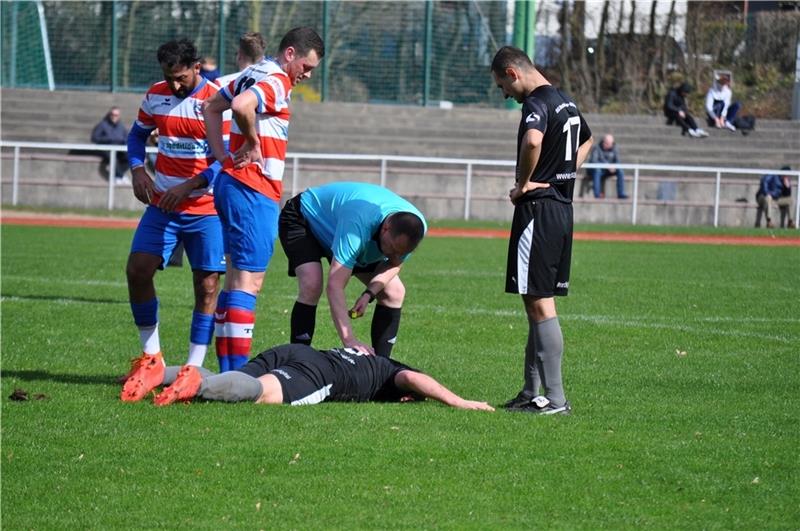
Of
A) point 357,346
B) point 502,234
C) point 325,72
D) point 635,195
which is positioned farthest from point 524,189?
point 325,72

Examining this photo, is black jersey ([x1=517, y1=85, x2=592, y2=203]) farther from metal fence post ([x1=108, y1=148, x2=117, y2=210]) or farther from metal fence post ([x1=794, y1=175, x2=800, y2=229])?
metal fence post ([x1=794, y1=175, x2=800, y2=229])

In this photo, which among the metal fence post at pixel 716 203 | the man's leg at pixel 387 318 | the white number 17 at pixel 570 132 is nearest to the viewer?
the white number 17 at pixel 570 132

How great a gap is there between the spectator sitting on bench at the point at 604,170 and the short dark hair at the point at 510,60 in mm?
21009

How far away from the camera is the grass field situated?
5344mm

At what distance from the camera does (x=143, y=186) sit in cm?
852

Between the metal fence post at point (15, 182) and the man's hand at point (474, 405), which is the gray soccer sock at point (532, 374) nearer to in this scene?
the man's hand at point (474, 405)

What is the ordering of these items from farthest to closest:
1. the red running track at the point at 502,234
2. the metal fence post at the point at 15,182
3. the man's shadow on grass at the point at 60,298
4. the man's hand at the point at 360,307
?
the metal fence post at the point at 15,182, the red running track at the point at 502,234, the man's shadow on grass at the point at 60,298, the man's hand at the point at 360,307

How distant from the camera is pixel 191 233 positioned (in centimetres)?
860

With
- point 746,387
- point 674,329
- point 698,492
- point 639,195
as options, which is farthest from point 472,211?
point 698,492

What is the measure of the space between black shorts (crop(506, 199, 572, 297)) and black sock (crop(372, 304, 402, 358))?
4.70 feet

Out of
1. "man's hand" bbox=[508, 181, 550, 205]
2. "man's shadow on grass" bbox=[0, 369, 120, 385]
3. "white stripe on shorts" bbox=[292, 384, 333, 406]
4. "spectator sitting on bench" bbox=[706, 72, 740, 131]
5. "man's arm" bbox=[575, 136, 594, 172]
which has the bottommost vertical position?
"man's shadow on grass" bbox=[0, 369, 120, 385]

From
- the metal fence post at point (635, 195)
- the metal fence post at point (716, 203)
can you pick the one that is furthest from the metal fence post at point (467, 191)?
the metal fence post at point (716, 203)

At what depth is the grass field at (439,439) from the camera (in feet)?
17.5

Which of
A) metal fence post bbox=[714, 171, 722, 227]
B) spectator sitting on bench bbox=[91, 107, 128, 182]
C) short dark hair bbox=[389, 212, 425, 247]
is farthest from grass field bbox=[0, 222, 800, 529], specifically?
spectator sitting on bench bbox=[91, 107, 128, 182]
